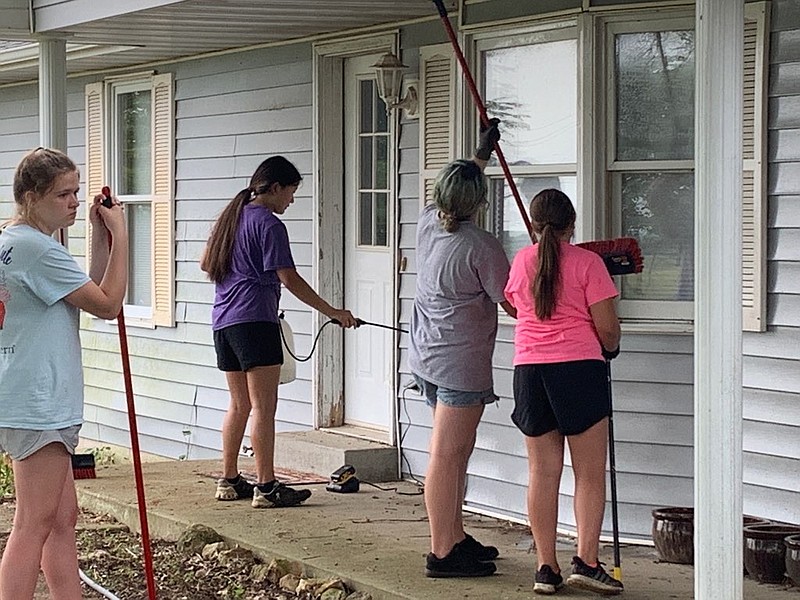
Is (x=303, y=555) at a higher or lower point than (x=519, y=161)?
lower

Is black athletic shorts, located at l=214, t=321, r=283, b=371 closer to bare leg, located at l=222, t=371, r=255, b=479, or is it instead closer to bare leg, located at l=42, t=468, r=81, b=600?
bare leg, located at l=222, t=371, r=255, b=479

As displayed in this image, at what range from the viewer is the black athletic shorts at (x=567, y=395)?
5230mm

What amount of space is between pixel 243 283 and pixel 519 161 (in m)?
1.50

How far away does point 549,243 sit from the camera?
524 cm

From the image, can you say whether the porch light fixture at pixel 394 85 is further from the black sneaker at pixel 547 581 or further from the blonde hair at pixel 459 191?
the black sneaker at pixel 547 581

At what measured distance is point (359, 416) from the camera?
852 cm

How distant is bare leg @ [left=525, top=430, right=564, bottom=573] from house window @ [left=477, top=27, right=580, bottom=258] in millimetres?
1659

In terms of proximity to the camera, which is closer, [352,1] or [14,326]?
[14,326]

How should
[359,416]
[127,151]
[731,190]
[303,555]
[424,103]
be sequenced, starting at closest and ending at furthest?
[731,190], [303,555], [424,103], [359,416], [127,151]

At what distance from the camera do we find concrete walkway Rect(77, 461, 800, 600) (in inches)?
222

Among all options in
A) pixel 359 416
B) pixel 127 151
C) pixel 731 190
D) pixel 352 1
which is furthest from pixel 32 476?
pixel 127 151

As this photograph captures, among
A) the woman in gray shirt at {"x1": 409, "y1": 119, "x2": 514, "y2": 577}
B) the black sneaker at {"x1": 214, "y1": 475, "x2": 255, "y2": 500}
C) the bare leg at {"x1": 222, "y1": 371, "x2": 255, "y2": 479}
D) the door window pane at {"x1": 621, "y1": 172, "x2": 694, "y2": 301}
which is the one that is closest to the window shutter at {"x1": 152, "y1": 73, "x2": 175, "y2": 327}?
the black sneaker at {"x1": 214, "y1": 475, "x2": 255, "y2": 500}

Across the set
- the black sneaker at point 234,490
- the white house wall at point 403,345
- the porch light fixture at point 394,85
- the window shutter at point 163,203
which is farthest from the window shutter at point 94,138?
the black sneaker at point 234,490

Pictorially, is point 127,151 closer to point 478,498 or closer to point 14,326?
point 478,498
